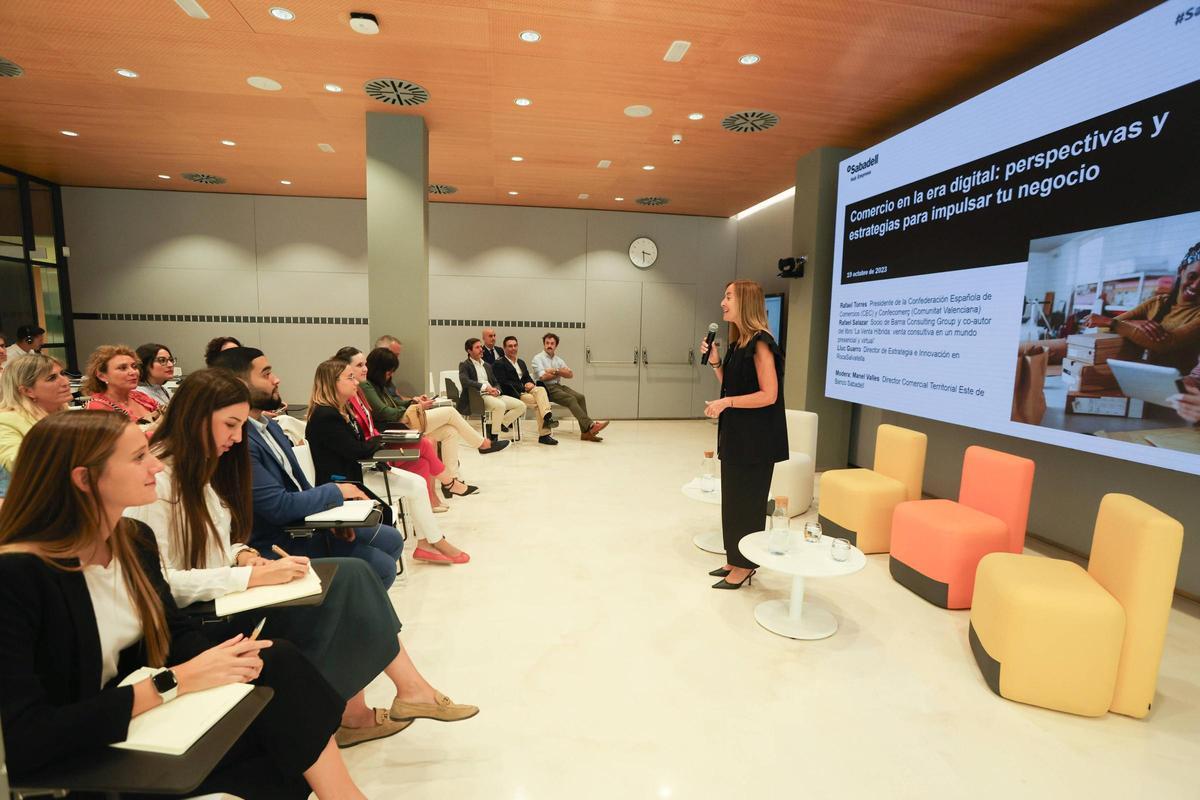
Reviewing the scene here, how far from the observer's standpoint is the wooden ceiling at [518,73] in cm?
354

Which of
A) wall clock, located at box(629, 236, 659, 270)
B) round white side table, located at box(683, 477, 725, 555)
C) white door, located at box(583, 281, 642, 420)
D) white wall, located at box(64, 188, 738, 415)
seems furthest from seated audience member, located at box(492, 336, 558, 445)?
round white side table, located at box(683, 477, 725, 555)

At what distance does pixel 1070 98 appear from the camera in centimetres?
337

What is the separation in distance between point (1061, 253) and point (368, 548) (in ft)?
13.8

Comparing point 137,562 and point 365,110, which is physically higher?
point 365,110

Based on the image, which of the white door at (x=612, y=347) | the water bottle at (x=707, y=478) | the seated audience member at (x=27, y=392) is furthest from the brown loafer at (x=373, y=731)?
the white door at (x=612, y=347)

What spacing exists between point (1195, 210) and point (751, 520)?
104 inches

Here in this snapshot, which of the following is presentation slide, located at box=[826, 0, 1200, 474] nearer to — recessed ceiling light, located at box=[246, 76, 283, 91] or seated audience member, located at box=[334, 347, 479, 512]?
seated audience member, located at box=[334, 347, 479, 512]

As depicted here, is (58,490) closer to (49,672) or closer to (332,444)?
(49,672)

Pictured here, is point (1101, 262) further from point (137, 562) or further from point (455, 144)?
point (455, 144)

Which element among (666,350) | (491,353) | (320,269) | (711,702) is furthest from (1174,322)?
(320,269)

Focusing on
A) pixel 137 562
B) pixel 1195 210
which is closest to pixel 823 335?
pixel 1195 210

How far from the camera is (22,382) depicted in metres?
2.86

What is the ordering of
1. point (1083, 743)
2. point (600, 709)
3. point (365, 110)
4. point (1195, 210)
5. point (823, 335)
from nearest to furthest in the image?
1. point (1083, 743)
2. point (600, 709)
3. point (1195, 210)
4. point (365, 110)
5. point (823, 335)

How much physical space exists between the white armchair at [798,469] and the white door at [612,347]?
4.99m
